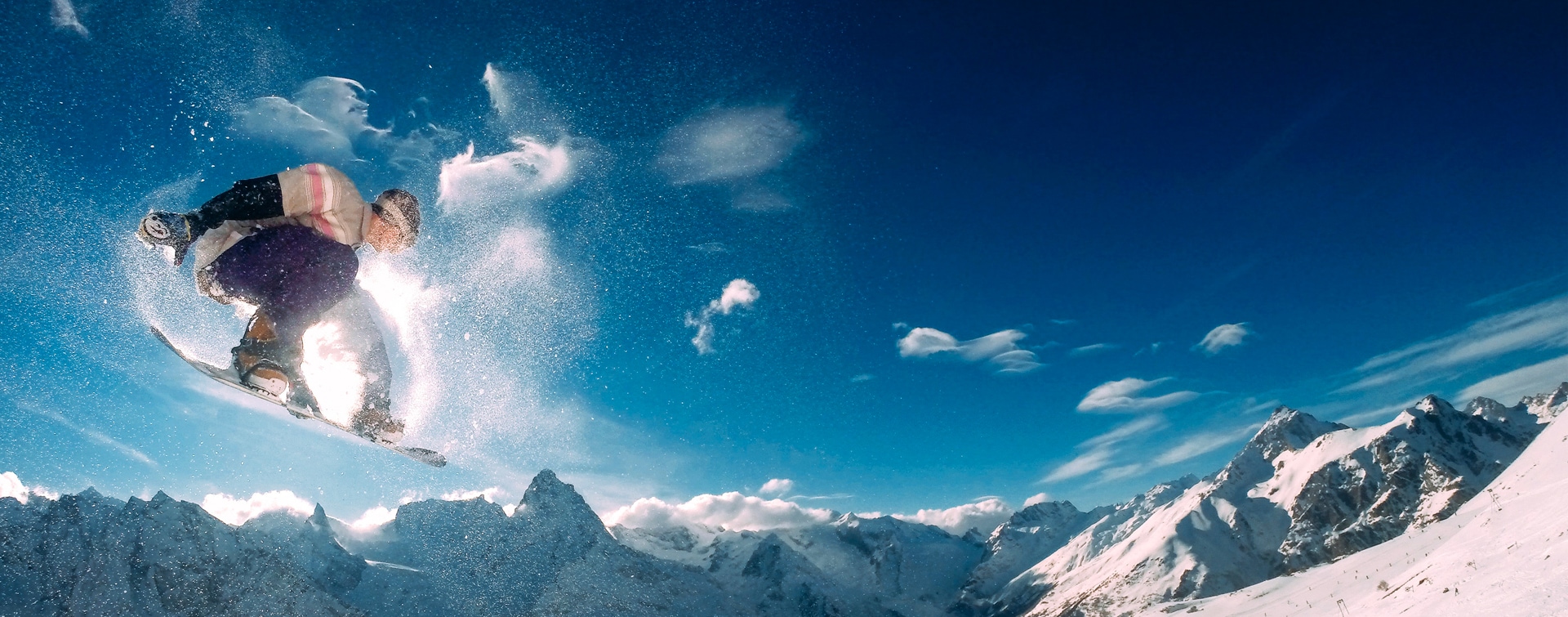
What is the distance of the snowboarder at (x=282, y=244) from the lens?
5.18 m

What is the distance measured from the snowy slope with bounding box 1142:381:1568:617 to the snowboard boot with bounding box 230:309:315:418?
12.1m

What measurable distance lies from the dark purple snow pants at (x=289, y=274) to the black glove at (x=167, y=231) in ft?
0.97

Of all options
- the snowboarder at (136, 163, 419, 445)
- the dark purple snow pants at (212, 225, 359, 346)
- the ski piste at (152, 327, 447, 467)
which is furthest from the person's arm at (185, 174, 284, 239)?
the ski piste at (152, 327, 447, 467)

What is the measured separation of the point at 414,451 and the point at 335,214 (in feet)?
Answer: 9.70

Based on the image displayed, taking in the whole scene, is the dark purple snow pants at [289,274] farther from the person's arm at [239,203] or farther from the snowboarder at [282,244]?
the person's arm at [239,203]

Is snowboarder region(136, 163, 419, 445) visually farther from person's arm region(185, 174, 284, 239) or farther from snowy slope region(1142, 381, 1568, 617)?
snowy slope region(1142, 381, 1568, 617)

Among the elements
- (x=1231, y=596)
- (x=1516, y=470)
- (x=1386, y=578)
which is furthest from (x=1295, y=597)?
(x=1516, y=470)

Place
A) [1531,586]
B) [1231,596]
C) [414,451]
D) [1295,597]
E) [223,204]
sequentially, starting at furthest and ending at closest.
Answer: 1. [1231,596]
2. [1295,597]
3. [414,451]
4. [1531,586]
5. [223,204]

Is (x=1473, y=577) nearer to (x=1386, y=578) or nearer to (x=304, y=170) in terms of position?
(x=1386, y=578)

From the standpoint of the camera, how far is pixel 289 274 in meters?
5.53

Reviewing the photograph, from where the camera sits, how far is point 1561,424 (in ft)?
53.6

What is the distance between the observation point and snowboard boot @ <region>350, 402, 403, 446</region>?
6512mm

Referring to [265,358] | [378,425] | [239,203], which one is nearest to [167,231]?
[239,203]

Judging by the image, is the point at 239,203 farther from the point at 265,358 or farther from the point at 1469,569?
the point at 1469,569
